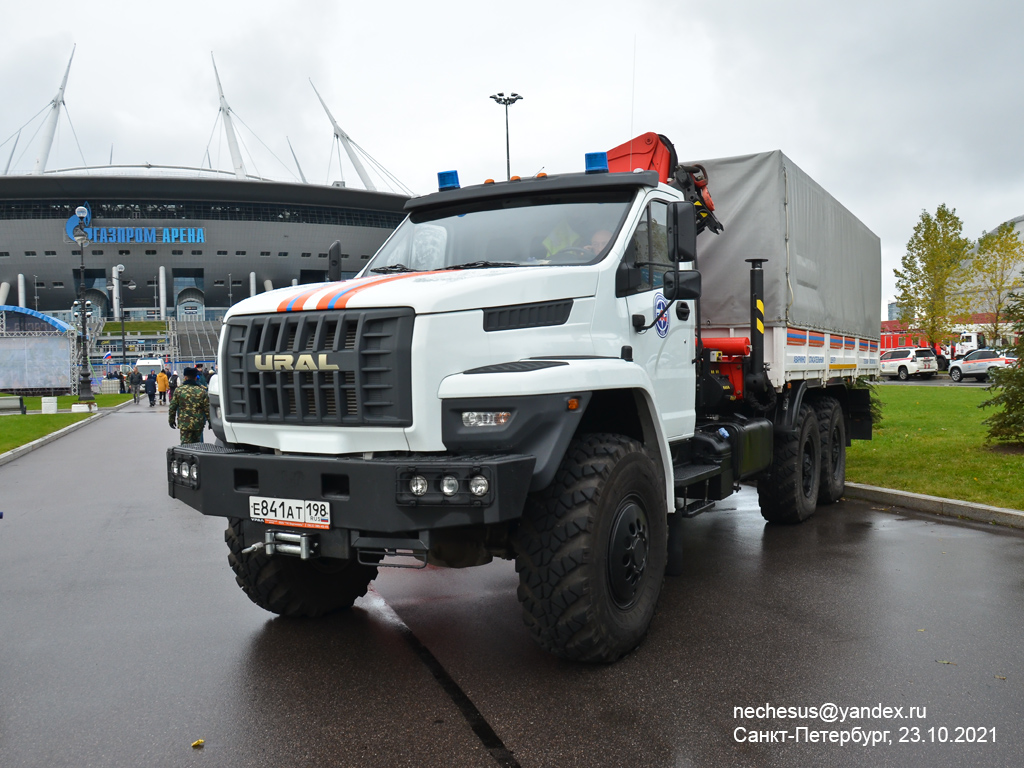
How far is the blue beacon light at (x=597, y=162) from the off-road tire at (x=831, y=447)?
4.88 metres

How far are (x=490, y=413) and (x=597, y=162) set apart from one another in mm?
2240

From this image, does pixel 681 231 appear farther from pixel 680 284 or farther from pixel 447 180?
pixel 447 180

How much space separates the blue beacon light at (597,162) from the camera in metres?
5.59

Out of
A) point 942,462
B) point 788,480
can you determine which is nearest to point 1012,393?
point 942,462

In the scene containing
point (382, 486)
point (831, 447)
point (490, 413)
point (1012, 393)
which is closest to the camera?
point (382, 486)

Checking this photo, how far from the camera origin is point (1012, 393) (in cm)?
1220

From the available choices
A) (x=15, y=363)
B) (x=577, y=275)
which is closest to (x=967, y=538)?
(x=577, y=275)

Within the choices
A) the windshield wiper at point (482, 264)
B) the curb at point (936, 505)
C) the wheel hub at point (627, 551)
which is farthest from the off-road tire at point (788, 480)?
the windshield wiper at point (482, 264)

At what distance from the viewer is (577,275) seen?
4828 mm

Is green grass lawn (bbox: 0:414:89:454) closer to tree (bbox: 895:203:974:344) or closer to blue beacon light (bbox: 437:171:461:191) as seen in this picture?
blue beacon light (bbox: 437:171:461:191)

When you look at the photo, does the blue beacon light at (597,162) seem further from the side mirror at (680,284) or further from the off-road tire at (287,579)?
the off-road tire at (287,579)

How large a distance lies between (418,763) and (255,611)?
8.80 feet

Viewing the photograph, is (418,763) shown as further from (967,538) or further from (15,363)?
(15,363)

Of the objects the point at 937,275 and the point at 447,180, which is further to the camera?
the point at 937,275
